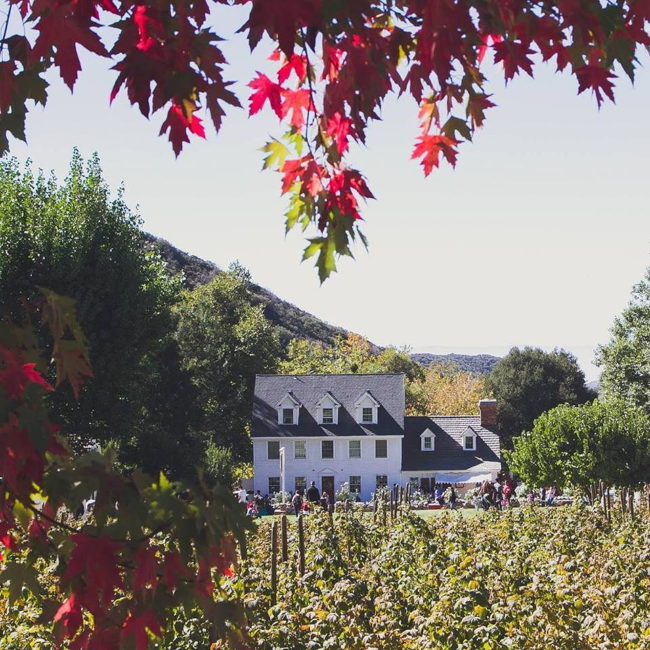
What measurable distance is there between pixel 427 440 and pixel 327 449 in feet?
20.4

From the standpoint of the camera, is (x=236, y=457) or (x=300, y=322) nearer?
(x=236, y=457)

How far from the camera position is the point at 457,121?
380cm

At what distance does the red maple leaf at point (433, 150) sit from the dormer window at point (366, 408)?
5408cm

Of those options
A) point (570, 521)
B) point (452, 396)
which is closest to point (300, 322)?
point (452, 396)

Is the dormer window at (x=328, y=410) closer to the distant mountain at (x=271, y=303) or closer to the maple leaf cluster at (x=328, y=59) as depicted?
the maple leaf cluster at (x=328, y=59)

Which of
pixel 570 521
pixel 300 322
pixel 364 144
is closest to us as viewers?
pixel 364 144

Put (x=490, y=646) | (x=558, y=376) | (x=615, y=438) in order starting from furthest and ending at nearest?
(x=558, y=376) → (x=615, y=438) → (x=490, y=646)

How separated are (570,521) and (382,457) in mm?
40587

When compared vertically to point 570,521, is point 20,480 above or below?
above

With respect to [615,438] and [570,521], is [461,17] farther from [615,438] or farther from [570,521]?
[615,438]

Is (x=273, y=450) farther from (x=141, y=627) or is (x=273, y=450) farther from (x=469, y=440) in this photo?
(x=141, y=627)

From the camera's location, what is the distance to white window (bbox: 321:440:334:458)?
2250 inches

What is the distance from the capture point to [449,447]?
5881 cm

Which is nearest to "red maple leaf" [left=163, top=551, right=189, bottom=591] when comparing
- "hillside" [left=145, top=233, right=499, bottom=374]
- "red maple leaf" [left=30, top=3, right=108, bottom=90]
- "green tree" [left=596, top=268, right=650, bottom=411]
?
"red maple leaf" [left=30, top=3, right=108, bottom=90]
